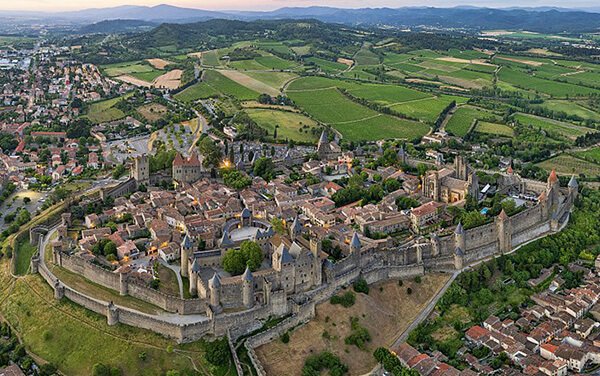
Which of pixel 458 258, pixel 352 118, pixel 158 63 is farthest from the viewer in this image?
pixel 158 63

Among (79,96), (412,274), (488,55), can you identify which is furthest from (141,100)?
(488,55)

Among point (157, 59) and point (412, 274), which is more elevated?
point (157, 59)

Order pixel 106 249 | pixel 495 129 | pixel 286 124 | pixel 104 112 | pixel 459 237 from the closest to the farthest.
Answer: pixel 106 249 → pixel 459 237 → pixel 495 129 → pixel 286 124 → pixel 104 112

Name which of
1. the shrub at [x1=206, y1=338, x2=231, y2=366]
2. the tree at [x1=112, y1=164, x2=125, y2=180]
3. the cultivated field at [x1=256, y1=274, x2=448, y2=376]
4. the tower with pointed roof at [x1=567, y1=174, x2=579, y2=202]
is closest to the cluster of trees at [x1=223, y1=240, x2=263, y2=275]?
the cultivated field at [x1=256, y1=274, x2=448, y2=376]

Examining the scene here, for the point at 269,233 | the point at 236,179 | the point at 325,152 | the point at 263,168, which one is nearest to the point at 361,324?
the point at 269,233

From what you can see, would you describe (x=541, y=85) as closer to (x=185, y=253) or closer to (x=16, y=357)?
(x=185, y=253)

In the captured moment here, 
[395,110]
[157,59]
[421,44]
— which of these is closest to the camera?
[395,110]

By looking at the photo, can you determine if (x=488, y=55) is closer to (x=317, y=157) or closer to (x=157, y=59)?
(x=157, y=59)
